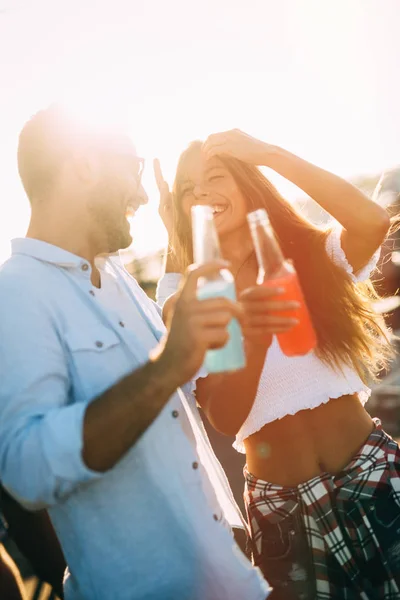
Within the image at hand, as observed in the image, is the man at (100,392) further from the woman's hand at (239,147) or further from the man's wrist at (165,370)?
the woman's hand at (239,147)

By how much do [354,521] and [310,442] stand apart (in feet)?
1.19

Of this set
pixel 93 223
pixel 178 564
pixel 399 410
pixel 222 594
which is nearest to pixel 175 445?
pixel 178 564

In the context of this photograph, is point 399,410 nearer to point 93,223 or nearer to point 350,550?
point 350,550

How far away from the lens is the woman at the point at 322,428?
7.28 ft

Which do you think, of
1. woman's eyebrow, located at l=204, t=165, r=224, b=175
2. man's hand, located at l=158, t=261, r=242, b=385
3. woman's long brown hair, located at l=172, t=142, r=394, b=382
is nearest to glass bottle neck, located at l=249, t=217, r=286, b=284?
man's hand, located at l=158, t=261, r=242, b=385

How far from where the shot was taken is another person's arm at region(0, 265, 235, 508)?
1282mm

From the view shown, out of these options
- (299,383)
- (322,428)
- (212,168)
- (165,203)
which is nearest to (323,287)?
(299,383)

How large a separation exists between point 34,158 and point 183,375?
3.78 ft

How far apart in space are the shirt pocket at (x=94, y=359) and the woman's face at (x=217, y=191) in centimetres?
116

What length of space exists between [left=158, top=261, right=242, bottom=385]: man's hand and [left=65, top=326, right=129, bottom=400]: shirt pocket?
1.47ft

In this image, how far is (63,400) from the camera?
1610 millimetres

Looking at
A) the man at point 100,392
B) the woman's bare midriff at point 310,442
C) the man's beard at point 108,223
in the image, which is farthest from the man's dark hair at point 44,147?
the woman's bare midriff at point 310,442

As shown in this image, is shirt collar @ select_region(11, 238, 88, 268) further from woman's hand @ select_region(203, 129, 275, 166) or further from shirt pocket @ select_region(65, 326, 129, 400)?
woman's hand @ select_region(203, 129, 275, 166)

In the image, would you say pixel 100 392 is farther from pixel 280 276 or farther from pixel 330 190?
pixel 330 190
